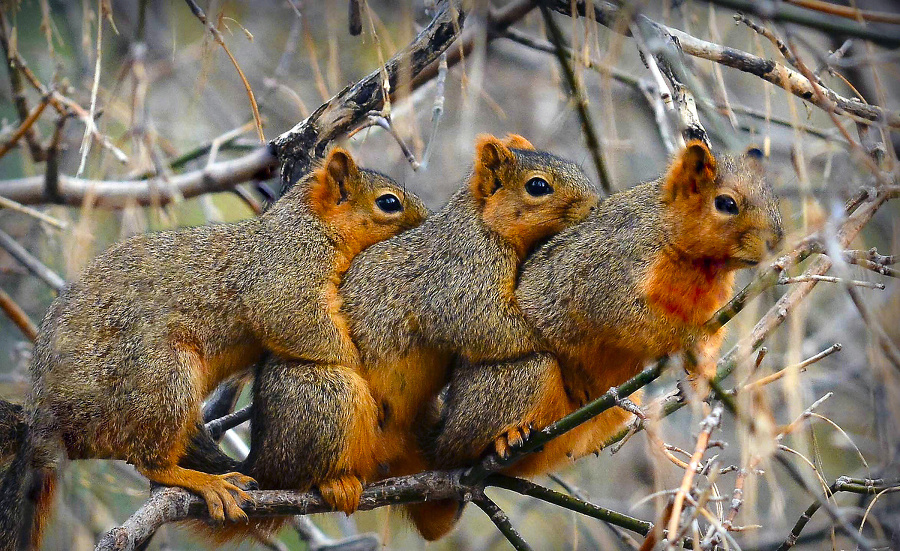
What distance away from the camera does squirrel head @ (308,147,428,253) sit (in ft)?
12.3

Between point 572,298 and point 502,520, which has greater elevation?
point 572,298

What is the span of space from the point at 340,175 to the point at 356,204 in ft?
0.47

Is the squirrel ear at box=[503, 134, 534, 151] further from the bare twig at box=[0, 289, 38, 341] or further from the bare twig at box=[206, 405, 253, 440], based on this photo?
the bare twig at box=[0, 289, 38, 341]

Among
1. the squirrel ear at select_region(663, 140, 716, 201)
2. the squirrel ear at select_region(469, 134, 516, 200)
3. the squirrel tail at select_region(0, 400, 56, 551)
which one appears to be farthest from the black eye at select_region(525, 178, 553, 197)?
the squirrel tail at select_region(0, 400, 56, 551)

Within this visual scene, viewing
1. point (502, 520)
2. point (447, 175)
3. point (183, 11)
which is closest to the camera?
point (502, 520)

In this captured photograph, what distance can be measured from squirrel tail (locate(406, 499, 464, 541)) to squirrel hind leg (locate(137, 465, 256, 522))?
81cm

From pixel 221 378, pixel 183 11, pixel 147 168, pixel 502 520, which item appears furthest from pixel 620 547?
pixel 183 11

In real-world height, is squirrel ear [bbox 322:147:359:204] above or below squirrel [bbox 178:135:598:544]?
above

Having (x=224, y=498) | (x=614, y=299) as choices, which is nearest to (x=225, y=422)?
(x=224, y=498)

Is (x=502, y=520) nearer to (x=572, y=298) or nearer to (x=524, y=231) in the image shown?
(x=572, y=298)

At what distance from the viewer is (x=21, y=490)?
123 inches

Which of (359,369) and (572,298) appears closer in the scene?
(572,298)

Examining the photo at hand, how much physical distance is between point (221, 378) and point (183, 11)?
553 cm

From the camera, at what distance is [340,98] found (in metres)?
3.86
